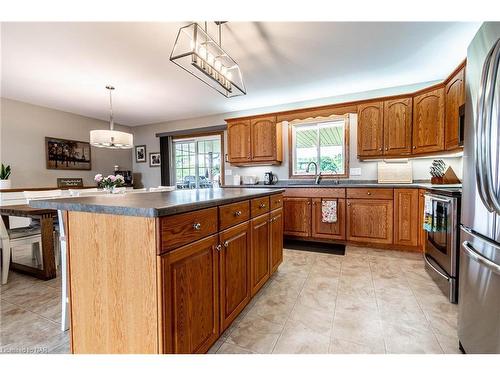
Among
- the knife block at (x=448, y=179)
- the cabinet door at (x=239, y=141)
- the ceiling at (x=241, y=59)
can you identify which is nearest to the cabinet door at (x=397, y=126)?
the ceiling at (x=241, y=59)

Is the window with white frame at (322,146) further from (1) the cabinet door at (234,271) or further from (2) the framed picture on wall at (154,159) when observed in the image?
(2) the framed picture on wall at (154,159)

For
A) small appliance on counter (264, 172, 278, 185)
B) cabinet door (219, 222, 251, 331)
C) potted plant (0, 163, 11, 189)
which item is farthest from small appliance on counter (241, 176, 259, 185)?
potted plant (0, 163, 11, 189)

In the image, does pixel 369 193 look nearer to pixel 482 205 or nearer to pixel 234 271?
pixel 482 205

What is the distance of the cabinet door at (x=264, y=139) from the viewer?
13.0 feet

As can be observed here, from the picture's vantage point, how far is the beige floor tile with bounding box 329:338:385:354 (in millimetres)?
1291

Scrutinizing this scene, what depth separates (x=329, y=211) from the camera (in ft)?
10.8

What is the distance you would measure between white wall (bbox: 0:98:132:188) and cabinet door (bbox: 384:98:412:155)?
5.71 metres

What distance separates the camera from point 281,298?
1892 millimetres

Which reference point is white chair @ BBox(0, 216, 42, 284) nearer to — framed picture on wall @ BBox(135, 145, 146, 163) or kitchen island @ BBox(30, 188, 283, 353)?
kitchen island @ BBox(30, 188, 283, 353)

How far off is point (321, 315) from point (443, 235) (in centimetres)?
140

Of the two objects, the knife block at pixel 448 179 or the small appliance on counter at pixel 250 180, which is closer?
the knife block at pixel 448 179

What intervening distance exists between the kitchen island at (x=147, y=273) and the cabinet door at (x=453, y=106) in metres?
2.81

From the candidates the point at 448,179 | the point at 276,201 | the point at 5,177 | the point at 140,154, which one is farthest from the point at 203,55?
the point at 140,154

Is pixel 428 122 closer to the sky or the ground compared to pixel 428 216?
closer to the sky
